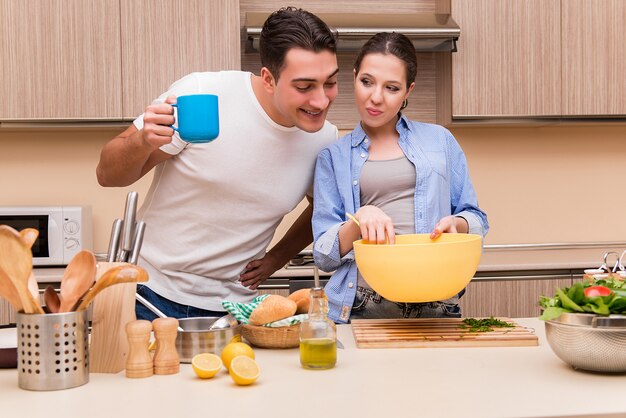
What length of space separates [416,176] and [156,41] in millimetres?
1513

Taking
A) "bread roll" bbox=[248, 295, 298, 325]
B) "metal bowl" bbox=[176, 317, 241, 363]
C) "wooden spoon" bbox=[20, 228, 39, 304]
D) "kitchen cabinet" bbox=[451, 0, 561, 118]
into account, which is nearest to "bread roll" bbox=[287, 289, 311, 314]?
"bread roll" bbox=[248, 295, 298, 325]

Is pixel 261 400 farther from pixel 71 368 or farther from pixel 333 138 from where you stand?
pixel 333 138

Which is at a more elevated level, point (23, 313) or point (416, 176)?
point (416, 176)

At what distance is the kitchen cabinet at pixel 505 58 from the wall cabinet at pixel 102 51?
3.10 feet

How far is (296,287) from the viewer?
238 centimetres

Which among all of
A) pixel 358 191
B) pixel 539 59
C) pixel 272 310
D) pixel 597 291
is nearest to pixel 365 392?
pixel 272 310

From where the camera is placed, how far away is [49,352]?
115cm

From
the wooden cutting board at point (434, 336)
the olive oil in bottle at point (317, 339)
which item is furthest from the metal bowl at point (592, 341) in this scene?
the olive oil in bottle at point (317, 339)

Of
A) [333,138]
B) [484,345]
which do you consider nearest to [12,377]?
[484,345]

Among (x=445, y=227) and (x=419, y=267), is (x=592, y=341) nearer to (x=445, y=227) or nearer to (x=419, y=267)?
(x=419, y=267)

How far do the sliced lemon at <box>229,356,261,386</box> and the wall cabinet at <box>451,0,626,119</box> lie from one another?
6.98 ft

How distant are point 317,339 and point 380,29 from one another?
1955 mm

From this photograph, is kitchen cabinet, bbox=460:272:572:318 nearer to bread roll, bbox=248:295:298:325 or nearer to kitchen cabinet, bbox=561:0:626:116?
kitchen cabinet, bbox=561:0:626:116

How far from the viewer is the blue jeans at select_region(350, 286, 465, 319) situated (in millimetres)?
1751
